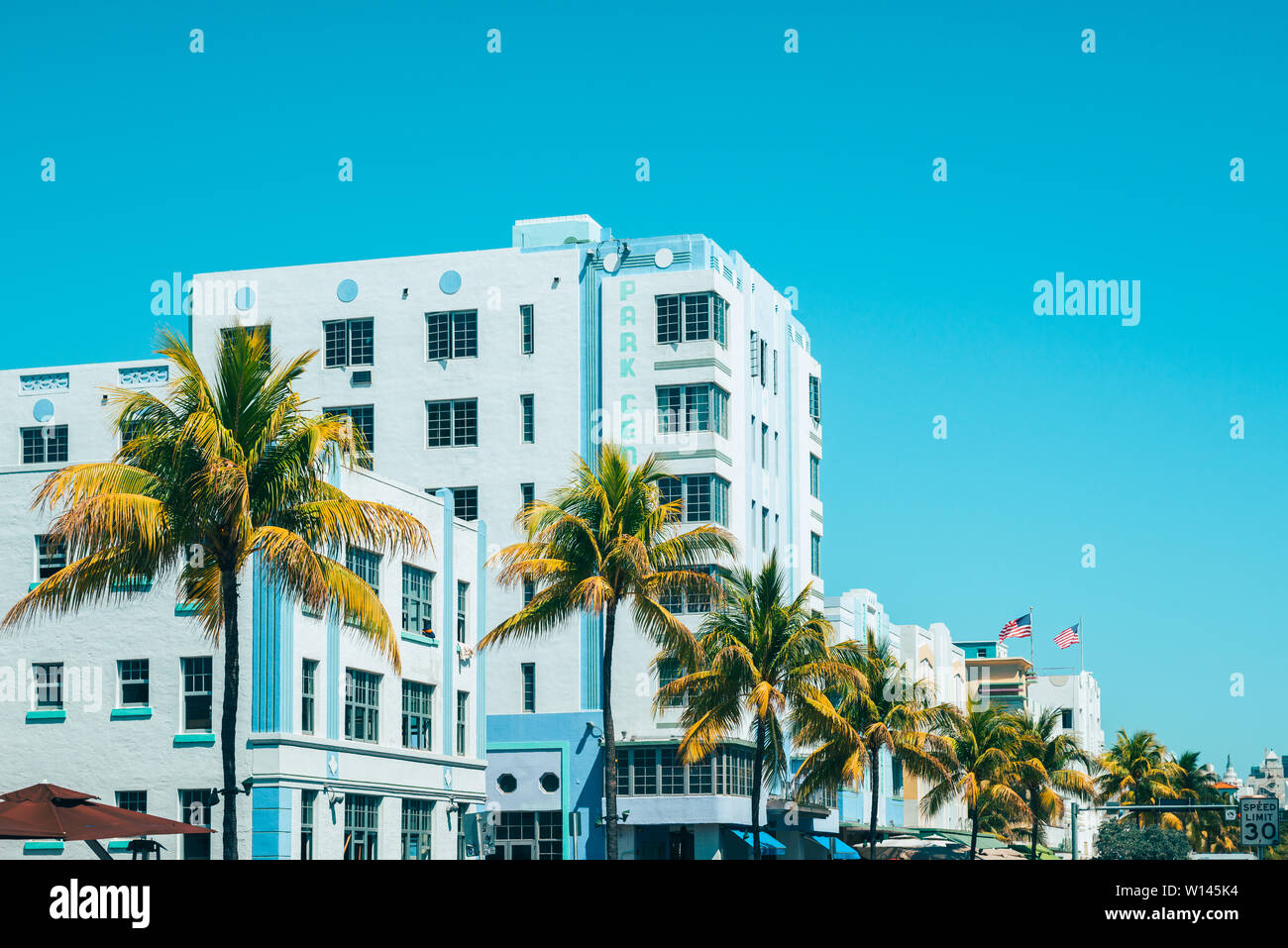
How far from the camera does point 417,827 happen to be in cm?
5003

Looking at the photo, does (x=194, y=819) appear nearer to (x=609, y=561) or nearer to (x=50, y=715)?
(x=50, y=715)

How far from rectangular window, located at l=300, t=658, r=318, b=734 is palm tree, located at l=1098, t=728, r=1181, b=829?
76.4m

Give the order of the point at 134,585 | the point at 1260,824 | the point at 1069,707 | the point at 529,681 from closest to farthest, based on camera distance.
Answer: the point at 134,585
the point at 1260,824
the point at 529,681
the point at 1069,707

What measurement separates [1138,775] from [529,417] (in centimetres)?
5812

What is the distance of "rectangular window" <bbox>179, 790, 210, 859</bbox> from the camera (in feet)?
138

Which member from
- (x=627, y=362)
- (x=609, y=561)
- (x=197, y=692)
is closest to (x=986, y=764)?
(x=627, y=362)

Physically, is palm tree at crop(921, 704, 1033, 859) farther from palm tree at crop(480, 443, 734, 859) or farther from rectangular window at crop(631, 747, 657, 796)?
palm tree at crop(480, 443, 734, 859)

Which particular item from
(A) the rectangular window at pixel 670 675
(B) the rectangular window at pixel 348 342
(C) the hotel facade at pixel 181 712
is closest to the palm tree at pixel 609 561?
(C) the hotel facade at pixel 181 712

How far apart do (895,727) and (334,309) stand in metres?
29.4

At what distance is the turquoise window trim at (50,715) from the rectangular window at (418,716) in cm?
1041

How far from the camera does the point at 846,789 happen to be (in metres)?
83.9

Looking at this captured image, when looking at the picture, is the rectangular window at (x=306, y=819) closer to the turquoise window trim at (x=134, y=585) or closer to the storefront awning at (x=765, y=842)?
the turquoise window trim at (x=134, y=585)
